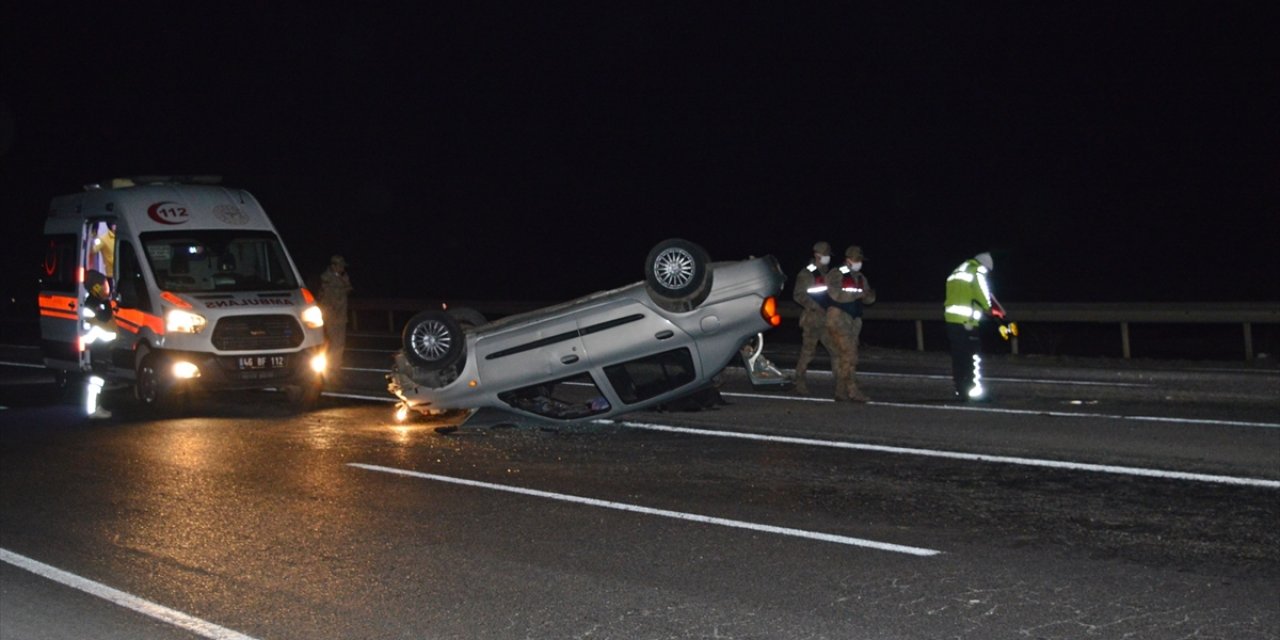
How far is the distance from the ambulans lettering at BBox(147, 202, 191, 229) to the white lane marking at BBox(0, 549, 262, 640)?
27.7 feet

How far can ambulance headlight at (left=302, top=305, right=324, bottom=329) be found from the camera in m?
15.9

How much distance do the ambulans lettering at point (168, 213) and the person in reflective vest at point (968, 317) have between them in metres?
8.96

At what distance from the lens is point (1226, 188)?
3769cm

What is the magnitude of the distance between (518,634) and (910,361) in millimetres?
14756

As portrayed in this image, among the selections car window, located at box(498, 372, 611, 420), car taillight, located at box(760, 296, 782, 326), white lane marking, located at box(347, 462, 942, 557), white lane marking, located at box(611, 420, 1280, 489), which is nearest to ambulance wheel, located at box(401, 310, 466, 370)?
car window, located at box(498, 372, 611, 420)

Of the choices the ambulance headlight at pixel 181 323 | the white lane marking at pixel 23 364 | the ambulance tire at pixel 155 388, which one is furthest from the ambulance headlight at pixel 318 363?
the white lane marking at pixel 23 364

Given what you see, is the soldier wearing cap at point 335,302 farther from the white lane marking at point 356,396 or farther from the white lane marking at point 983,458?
the white lane marking at point 983,458

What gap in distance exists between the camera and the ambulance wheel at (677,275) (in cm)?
1186

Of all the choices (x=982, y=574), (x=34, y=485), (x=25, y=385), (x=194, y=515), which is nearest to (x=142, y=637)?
(x=194, y=515)

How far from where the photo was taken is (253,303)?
15594mm

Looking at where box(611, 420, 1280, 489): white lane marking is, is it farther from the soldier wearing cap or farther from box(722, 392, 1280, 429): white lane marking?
the soldier wearing cap

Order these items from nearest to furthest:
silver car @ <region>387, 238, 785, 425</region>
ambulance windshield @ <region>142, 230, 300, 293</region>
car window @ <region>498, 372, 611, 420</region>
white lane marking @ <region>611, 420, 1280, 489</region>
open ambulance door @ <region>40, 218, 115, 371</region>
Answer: white lane marking @ <region>611, 420, 1280, 489</region>
silver car @ <region>387, 238, 785, 425</region>
car window @ <region>498, 372, 611, 420</region>
ambulance windshield @ <region>142, 230, 300, 293</region>
open ambulance door @ <region>40, 218, 115, 371</region>

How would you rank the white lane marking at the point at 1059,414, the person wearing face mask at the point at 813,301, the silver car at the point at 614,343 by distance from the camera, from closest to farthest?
the silver car at the point at 614,343 → the white lane marking at the point at 1059,414 → the person wearing face mask at the point at 813,301

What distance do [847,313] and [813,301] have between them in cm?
91
